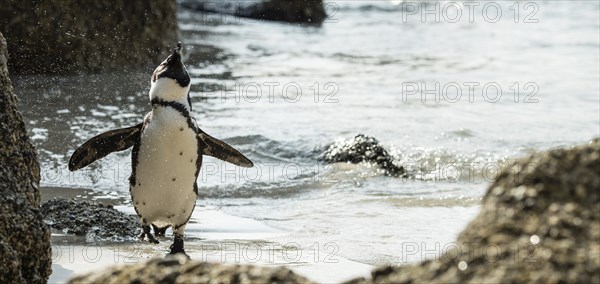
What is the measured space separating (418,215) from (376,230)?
1.72ft

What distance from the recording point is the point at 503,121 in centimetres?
955

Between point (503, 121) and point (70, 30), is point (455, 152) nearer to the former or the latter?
point (503, 121)

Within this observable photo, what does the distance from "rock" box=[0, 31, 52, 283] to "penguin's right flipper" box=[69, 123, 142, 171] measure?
4.00 ft

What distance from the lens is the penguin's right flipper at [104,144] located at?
5016 mm

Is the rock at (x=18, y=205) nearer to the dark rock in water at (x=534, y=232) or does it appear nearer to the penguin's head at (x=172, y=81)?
the penguin's head at (x=172, y=81)

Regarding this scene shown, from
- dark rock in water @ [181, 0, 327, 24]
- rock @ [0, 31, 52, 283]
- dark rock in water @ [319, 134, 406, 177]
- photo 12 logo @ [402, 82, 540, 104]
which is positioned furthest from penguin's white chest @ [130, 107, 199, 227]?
dark rock in water @ [181, 0, 327, 24]

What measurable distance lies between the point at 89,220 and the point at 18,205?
1.75 m

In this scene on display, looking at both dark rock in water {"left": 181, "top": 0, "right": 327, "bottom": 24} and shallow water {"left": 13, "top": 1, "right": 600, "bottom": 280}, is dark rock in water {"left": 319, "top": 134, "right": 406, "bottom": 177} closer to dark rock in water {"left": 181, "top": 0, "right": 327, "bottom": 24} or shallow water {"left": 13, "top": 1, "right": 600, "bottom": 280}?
shallow water {"left": 13, "top": 1, "right": 600, "bottom": 280}

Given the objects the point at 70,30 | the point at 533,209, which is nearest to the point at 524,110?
the point at 70,30

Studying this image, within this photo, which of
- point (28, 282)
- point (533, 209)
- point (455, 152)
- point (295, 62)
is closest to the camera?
point (533, 209)

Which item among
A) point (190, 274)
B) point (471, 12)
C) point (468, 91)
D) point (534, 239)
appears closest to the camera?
point (534, 239)

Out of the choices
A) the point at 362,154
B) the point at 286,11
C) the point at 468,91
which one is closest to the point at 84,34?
the point at 468,91

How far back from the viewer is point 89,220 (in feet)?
16.8

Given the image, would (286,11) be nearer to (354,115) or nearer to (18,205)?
(354,115)
